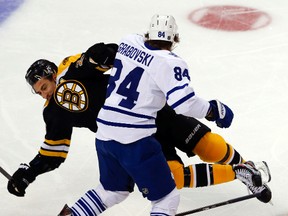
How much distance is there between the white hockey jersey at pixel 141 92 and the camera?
2.40 meters

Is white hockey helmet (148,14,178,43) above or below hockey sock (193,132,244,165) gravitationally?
above

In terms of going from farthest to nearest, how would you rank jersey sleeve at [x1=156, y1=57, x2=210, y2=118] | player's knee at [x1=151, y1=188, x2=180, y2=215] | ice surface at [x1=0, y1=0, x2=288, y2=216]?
ice surface at [x1=0, y1=0, x2=288, y2=216] → player's knee at [x1=151, y1=188, x2=180, y2=215] → jersey sleeve at [x1=156, y1=57, x2=210, y2=118]

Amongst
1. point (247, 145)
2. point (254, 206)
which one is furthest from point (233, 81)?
point (254, 206)

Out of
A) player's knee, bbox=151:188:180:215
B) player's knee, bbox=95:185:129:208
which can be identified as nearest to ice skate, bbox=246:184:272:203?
player's knee, bbox=151:188:180:215

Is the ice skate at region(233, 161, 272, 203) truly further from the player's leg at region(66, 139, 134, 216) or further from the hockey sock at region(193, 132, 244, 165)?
the player's leg at region(66, 139, 134, 216)

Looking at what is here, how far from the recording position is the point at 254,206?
3.06m

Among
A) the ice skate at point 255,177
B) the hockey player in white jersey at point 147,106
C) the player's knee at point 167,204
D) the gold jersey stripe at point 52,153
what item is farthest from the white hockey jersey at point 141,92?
the ice skate at point 255,177

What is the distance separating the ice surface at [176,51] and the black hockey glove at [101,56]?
0.73m

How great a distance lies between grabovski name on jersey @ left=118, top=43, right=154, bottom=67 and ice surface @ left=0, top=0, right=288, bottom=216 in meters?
0.84

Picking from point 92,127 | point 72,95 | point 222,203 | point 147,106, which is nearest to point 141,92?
point 147,106

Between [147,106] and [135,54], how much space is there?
19 cm

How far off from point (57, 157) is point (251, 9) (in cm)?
269

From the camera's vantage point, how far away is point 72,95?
9.07 ft

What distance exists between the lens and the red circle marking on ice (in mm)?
4875
